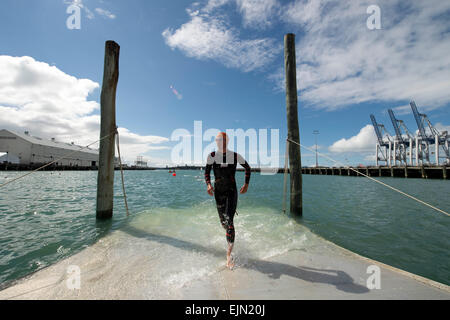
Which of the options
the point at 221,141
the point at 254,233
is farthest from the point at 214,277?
the point at 254,233

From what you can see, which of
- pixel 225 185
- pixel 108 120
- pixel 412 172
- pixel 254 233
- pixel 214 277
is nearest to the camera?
pixel 214 277

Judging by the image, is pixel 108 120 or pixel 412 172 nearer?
pixel 108 120

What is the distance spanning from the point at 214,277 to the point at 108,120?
5132 millimetres

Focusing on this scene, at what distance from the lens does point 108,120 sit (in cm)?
543

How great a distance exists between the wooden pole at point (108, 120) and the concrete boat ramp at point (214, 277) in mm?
2217

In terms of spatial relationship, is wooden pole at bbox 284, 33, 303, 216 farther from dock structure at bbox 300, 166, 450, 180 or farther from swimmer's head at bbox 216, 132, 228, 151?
dock structure at bbox 300, 166, 450, 180

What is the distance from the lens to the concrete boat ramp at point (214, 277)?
2.12 m

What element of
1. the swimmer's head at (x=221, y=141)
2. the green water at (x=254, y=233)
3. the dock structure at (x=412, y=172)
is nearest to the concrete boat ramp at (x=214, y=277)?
the green water at (x=254, y=233)

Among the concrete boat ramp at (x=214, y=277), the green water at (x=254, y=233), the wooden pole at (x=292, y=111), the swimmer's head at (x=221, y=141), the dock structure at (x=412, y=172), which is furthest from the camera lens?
the dock structure at (x=412, y=172)

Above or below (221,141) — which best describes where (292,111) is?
above

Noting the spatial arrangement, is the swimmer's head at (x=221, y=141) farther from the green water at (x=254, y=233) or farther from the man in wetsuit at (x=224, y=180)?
the green water at (x=254, y=233)

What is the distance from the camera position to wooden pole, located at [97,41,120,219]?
17.7ft

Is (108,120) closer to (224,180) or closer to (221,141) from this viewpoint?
(221,141)
